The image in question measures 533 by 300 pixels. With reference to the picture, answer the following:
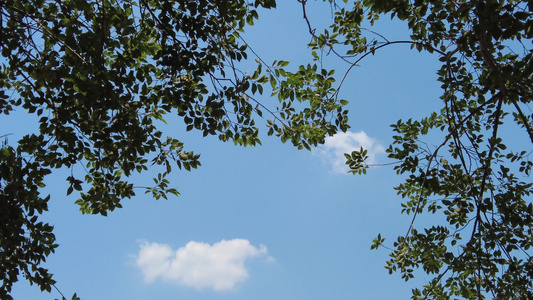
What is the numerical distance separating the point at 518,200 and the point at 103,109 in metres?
4.70

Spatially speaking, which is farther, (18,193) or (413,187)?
(413,187)

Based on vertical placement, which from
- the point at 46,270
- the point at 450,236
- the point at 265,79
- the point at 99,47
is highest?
the point at 265,79

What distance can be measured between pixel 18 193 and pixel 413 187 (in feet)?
16.2

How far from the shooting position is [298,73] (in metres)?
4.97

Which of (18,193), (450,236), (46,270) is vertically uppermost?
(450,236)

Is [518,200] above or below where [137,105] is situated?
below

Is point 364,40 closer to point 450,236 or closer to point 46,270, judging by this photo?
point 450,236

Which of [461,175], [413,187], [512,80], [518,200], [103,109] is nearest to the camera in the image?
[512,80]

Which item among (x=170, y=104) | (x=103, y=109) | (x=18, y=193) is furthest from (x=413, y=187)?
(x=18, y=193)

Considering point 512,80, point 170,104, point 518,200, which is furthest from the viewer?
point 518,200

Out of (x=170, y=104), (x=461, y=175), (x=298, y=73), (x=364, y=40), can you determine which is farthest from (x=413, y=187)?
(x=170, y=104)

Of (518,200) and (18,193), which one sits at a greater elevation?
(518,200)

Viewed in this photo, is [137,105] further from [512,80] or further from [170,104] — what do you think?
[512,80]

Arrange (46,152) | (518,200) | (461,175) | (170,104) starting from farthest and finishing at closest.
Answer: (461,175), (518,200), (170,104), (46,152)
